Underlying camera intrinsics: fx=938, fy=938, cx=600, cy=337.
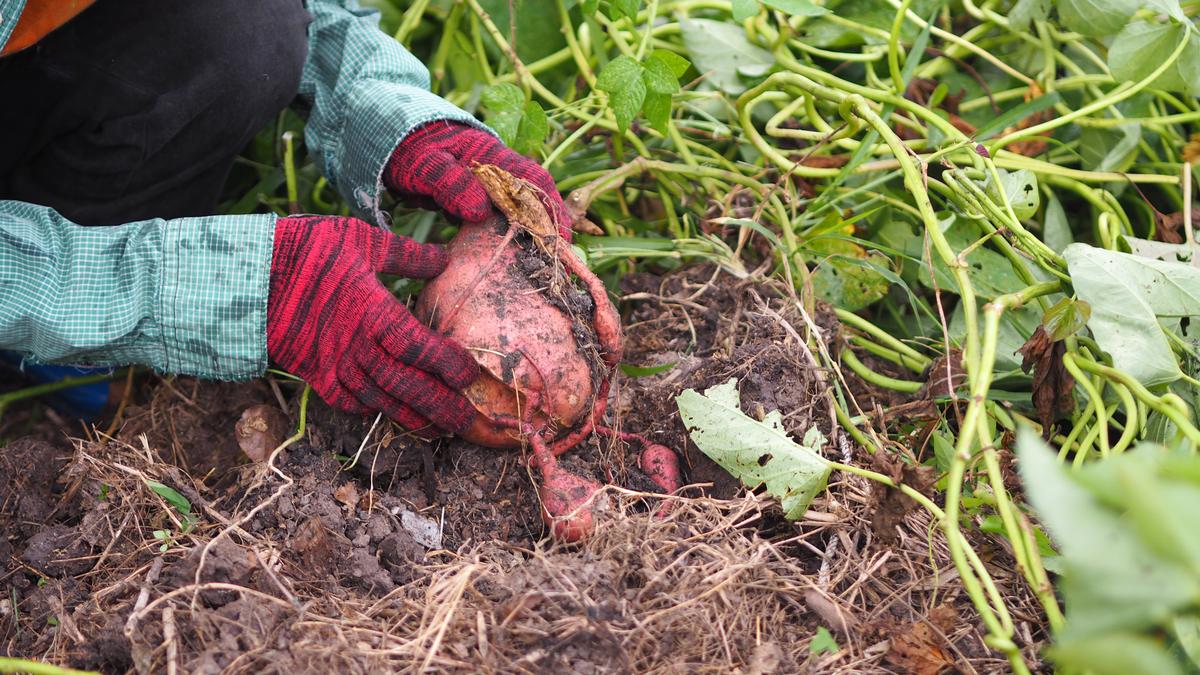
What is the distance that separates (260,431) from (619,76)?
2.60 feet

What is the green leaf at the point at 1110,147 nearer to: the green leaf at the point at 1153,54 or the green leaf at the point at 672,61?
the green leaf at the point at 1153,54

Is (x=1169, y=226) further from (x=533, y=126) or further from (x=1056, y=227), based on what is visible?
(x=533, y=126)

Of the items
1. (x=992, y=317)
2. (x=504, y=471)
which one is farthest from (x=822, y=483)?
(x=504, y=471)

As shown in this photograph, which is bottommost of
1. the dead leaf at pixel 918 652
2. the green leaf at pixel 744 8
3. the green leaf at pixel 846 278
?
the dead leaf at pixel 918 652

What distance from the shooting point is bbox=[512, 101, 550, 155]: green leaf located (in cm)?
160

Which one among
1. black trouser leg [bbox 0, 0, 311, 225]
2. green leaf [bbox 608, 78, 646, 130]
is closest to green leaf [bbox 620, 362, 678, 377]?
green leaf [bbox 608, 78, 646, 130]

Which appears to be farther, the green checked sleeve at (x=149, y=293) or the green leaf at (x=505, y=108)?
the green leaf at (x=505, y=108)

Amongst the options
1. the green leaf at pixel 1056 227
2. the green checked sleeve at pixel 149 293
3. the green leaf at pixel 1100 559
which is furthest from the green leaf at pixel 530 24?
the green leaf at pixel 1100 559

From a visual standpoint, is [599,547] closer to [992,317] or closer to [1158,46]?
[992,317]

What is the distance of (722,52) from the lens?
1870 millimetres

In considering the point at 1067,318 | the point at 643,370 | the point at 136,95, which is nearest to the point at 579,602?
the point at 643,370

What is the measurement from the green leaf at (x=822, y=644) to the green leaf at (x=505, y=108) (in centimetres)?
94

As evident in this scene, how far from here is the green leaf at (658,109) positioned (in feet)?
4.99

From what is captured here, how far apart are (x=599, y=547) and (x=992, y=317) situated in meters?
0.55
